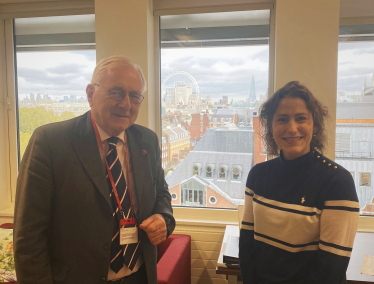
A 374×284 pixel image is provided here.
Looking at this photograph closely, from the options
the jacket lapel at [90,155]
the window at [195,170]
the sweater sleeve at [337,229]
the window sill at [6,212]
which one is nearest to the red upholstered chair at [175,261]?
the window at [195,170]

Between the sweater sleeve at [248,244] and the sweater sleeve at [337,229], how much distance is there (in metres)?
0.29

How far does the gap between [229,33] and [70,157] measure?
2142 mm

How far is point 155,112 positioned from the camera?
272 cm

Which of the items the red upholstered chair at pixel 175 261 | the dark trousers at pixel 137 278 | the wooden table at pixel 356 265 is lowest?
the red upholstered chair at pixel 175 261

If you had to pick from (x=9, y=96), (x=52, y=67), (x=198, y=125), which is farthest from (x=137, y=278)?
(x=9, y=96)

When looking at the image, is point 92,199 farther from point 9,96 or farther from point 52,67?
point 9,96

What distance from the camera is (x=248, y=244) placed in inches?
49.6

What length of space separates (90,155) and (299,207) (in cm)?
89

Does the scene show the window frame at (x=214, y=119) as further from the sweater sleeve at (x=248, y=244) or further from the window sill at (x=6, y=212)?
the window sill at (x=6, y=212)

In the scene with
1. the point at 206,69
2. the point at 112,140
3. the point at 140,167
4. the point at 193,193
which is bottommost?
the point at 193,193

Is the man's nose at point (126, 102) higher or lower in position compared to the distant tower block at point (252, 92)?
lower

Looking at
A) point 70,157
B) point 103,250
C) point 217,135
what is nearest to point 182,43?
point 217,135

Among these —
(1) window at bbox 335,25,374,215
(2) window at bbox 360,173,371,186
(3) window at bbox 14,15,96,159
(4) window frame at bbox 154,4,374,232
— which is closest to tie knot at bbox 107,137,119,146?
(4) window frame at bbox 154,4,374,232

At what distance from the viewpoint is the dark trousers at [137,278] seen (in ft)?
3.85
